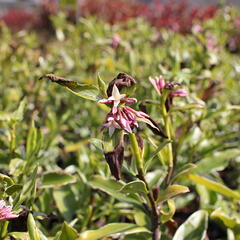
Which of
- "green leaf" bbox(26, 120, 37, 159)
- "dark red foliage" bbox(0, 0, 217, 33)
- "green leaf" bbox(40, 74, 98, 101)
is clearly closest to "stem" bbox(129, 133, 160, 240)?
"green leaf" bbox(40, 74, 98, 101)

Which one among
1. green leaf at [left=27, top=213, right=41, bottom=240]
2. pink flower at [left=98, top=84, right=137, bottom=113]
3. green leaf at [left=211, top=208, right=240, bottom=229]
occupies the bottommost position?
green leaf at [left=211, top=208, right=240, bottom=229]

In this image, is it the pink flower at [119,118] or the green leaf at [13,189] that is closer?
the pink flower at [119,118]

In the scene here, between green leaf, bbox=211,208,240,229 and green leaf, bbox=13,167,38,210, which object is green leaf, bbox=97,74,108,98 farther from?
green leaf, bbox=211,208,240,229

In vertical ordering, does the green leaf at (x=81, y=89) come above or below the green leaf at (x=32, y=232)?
above

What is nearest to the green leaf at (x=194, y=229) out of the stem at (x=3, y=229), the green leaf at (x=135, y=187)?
the green leaf at (x=135, y=187)

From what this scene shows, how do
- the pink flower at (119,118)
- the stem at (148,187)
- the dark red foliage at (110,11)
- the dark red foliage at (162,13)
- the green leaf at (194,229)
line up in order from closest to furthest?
the pink flower at (119,118) < the stem at (148,187) < the green leaf at (194,229) < the dark red foliage at (162,13) < the dark red foliage at (110,11)

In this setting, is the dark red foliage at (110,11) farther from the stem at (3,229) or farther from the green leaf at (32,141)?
the stem at (3,229)
